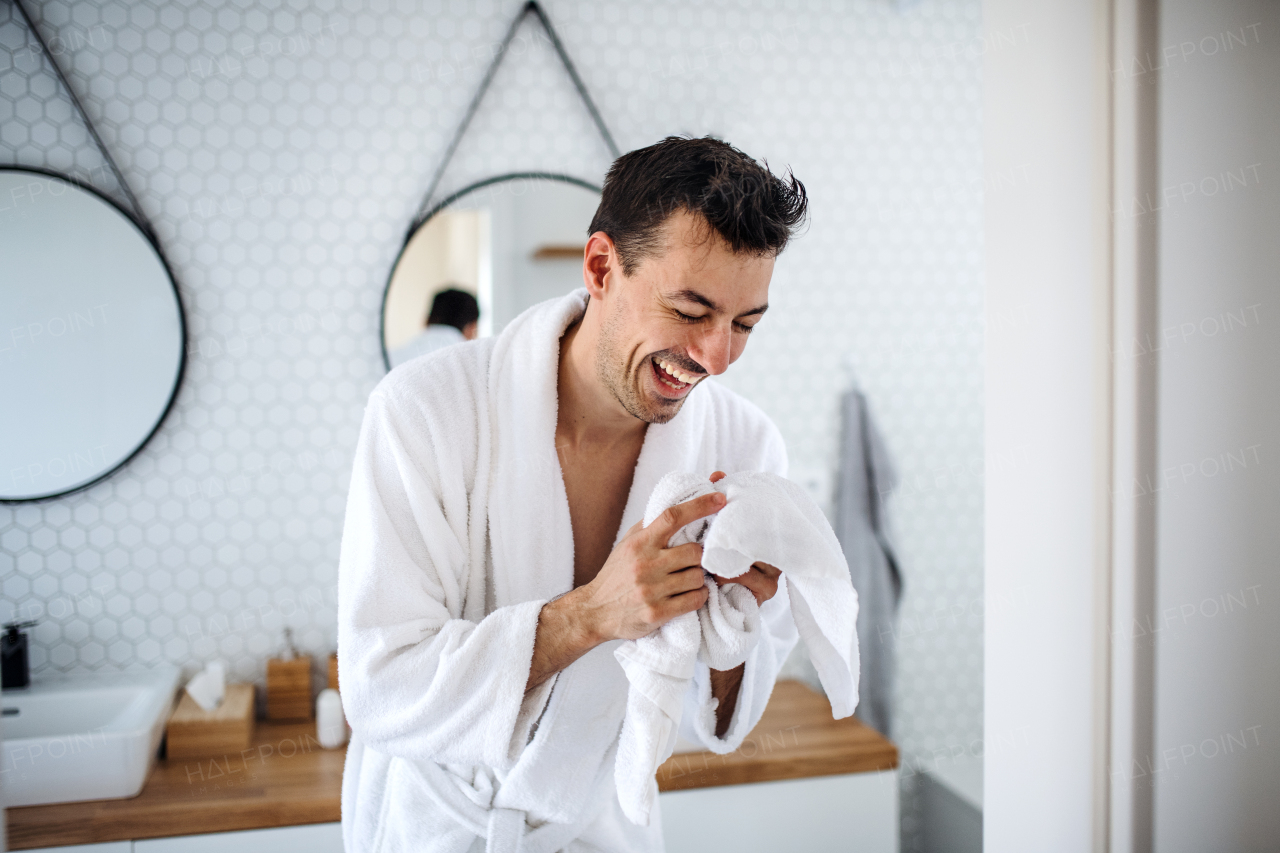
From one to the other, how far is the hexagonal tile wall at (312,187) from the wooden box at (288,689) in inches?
3.8

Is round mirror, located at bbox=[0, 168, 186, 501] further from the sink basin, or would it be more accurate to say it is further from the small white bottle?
the small white bottle

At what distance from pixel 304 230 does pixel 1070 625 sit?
6.13ft

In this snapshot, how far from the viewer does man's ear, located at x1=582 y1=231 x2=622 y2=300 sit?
1077 millimetres

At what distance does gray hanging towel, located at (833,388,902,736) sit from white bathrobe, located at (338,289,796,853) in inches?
40.6

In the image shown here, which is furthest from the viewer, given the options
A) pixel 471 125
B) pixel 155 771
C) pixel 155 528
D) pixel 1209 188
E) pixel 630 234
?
pixel 471 125

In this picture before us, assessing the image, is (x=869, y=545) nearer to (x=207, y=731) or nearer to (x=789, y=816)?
(x=789, y=816)

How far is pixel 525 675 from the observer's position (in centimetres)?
92

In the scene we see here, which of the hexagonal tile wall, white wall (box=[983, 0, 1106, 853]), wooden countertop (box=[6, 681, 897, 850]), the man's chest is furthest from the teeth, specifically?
the hexagonal tile wall

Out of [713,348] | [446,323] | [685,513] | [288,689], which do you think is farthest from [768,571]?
[288,689]

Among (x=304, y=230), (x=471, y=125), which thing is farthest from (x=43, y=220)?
(x=471, y=125)

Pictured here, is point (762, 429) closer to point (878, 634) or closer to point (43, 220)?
point (878, 634)

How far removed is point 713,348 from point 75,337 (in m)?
1.60

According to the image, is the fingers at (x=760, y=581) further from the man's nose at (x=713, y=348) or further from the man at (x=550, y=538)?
the man's nose at (x=713, y=348)

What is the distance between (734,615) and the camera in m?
0.87
